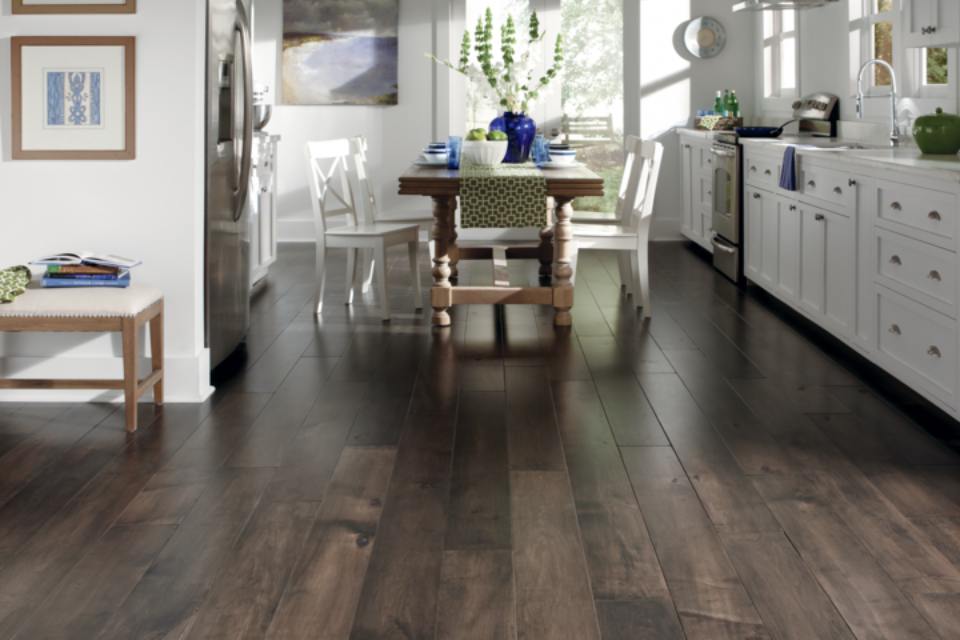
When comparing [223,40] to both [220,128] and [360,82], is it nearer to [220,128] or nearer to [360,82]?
[220,128]

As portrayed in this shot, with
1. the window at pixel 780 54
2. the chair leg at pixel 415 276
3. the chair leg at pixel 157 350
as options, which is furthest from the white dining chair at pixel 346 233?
the window at pixel 780 54

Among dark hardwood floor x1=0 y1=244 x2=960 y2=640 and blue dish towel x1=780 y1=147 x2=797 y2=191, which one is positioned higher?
blue dish towel x1=780 y1=147 x2=797 y2=191

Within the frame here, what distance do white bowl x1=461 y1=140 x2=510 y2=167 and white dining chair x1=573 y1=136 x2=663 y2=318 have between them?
55 cm

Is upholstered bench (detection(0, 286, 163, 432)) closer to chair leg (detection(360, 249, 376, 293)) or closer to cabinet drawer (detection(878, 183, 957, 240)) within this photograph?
cabinet drawer (detection(878, 183, 957, 240))

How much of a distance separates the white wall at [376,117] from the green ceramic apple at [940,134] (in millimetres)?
4729

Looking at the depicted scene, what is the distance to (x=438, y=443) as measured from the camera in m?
3.45

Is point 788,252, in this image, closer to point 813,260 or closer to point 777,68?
point 813,260

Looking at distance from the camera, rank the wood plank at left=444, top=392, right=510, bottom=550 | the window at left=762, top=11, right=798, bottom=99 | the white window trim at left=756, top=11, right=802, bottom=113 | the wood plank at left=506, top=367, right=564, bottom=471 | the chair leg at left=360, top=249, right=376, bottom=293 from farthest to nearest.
A: 1. the window at left=762, top=11, right=798, bottom=99
2. the white window trim at left=756, top=11, right=802, bottom=113
3. the chair leg at left=360, top=249, right=376, bottom=293
4. the wood plank at left=506, top=367, right=564, bottom=471
5. the wood plank at left=444, top=392, right=510, bottom=550

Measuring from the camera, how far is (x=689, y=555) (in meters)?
2.54

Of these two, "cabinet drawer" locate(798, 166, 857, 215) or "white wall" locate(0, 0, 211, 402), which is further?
"cabinet drawer" locate(798, 166, 857, 215)

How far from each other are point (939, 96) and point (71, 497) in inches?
156

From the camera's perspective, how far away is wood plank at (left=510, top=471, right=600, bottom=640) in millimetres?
2193

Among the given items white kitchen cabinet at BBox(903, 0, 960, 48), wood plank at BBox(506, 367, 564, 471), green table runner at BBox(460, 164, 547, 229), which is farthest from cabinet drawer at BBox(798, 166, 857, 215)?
wood plank at BBox(506, 367, 564, 471)

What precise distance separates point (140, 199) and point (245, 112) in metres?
0.82
